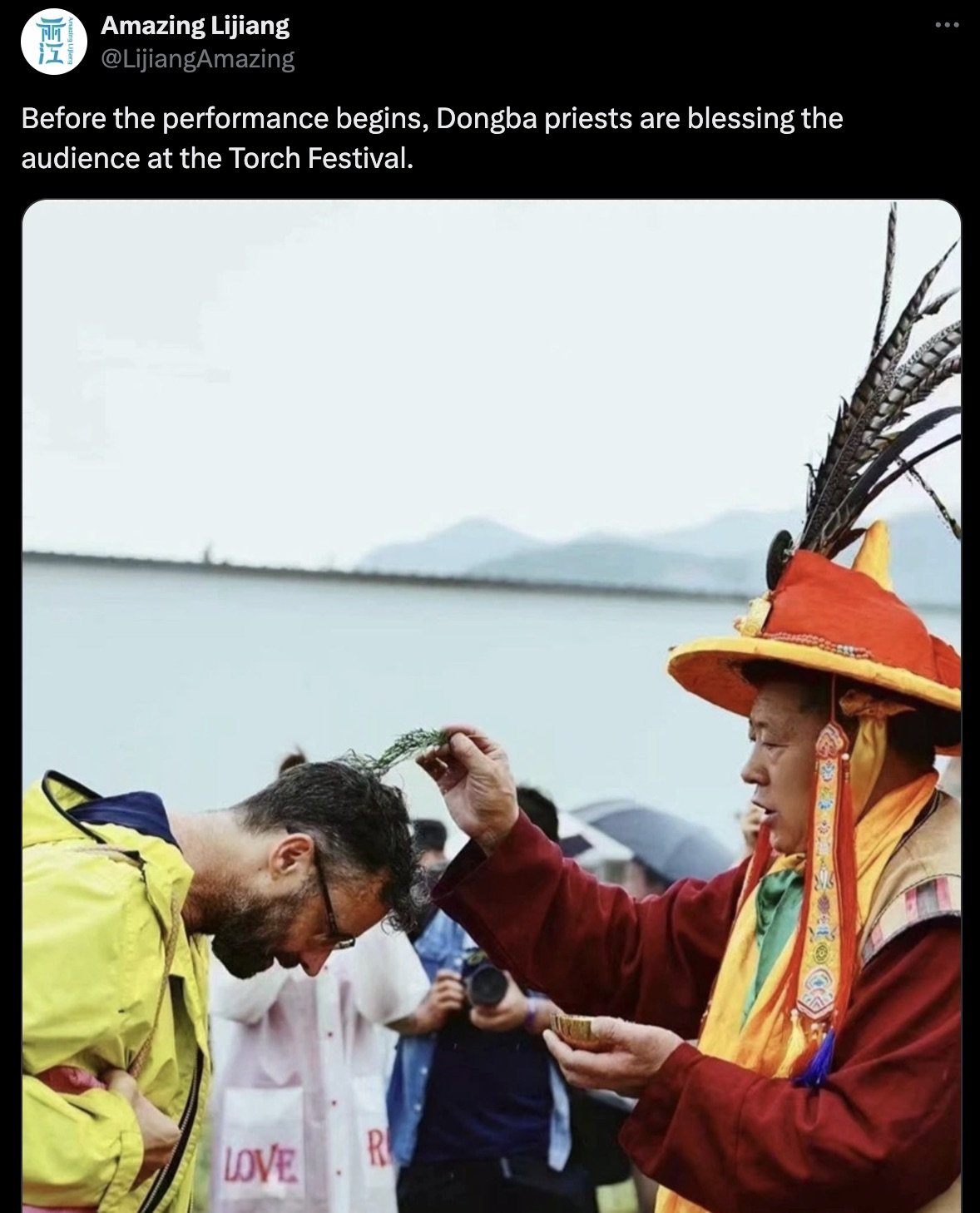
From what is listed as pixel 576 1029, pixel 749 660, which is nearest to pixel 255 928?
pixel 576 1029

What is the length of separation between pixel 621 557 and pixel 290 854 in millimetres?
1192

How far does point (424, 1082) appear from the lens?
3826mm

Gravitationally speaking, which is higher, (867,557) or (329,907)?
(867,557)

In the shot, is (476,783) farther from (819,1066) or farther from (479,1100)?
(479,1100)

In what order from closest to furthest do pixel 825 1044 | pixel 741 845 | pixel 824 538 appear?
pixel 825 1044, pixel 824 538, pixel 741 845

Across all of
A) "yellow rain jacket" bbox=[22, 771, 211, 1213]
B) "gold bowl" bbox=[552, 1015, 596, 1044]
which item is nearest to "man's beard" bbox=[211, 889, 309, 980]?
"yellow rain jacket" bbox=[22, 771, 211, 1213]

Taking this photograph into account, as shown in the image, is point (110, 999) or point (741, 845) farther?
point (741, 845)

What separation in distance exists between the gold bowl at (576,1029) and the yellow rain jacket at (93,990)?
1.85 feet

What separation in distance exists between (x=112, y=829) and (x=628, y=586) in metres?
1.52
